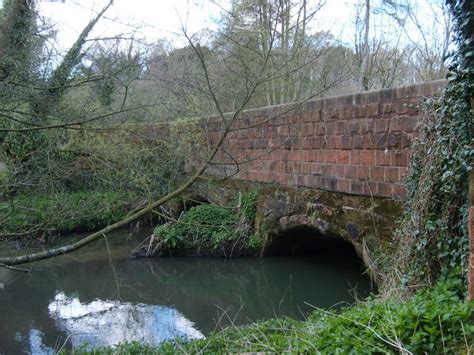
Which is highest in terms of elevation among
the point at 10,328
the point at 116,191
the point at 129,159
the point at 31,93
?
the point at 31,93

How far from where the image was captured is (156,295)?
7504mm

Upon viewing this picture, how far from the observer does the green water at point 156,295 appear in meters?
5.99

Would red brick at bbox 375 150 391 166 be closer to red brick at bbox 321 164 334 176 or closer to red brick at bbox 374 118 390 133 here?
red brick at bbox 374 118 390 133

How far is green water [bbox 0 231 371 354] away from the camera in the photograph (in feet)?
19.6

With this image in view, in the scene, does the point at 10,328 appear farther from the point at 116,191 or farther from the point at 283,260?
the point at 283,260

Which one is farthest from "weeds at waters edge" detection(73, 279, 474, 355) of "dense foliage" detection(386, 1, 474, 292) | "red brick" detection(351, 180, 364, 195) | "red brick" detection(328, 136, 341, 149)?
"red brick" detection(328, 136, 341, 149)

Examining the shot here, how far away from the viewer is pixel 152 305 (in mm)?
6977

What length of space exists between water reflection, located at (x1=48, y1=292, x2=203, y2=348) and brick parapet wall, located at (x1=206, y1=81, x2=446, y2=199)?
2007 mm

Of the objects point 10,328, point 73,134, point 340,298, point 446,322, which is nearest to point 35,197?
point 73,134

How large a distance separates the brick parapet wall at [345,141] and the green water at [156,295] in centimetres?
154

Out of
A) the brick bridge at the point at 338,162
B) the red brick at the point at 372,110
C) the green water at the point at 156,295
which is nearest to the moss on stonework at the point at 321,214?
the brick bridge at the point at 338,162

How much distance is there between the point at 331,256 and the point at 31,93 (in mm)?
6100

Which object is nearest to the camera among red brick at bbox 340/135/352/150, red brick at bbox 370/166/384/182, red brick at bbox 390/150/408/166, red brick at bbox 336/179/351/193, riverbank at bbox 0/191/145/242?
riverbank at bbox 0/191/145/242

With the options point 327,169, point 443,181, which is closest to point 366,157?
point 327,169
